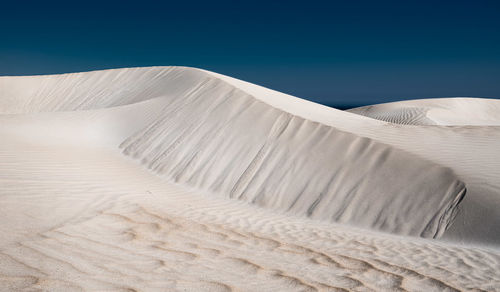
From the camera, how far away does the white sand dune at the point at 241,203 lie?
9.32 feet

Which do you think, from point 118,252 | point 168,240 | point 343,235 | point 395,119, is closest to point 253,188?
point 343,235

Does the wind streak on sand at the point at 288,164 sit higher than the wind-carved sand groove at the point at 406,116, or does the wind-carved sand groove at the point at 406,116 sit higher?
the wind-carved sand groove at the point at 406,116

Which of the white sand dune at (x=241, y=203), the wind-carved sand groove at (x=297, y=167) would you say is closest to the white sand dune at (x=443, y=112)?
the white sand dune at (x=241, y=203)

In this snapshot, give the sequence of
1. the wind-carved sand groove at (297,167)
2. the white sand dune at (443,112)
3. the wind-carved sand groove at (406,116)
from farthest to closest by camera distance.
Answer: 1. the white sand dune at (443,112)
2. the wind-carved sand groove at (406,116)
3. the wind-carved sand groove at (297,167)

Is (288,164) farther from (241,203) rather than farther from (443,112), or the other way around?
(443,112)

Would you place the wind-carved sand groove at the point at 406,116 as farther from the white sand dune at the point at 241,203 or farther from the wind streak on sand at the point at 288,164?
the wind streak on sand at the point at 288,164

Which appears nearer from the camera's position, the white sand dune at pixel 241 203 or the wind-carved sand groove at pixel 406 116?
the white sand dune at pixel 241 203

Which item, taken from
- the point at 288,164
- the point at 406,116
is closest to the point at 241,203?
the point at 288,164

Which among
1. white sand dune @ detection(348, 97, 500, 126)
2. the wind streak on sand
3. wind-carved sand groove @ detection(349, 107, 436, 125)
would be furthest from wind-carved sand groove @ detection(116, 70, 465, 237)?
white sand dune @ detection(348, 97, 500, 126)

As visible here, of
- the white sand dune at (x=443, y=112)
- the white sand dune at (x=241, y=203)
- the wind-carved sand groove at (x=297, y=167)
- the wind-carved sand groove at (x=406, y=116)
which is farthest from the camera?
the white sand dune at (x=443, y=112)

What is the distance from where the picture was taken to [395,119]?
27.1 metres

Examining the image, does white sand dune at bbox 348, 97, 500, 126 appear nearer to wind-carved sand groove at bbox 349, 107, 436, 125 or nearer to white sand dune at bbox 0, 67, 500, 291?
wind-carved sand groove at bbox 349, 107, 436, 125

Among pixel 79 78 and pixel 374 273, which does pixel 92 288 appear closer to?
pixel 374 273

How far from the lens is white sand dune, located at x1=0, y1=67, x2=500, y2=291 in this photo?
9.32 ft
